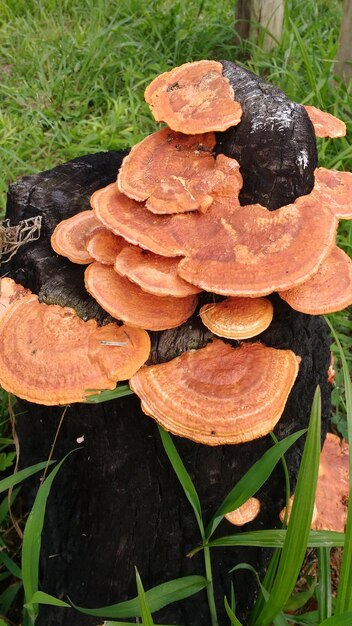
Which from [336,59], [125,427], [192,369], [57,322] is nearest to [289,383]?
[192,369]

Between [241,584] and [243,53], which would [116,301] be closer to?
[241,584]

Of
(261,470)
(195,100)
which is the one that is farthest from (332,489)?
(195,100)

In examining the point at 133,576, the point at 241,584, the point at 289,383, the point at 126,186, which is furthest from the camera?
the point at 241,584

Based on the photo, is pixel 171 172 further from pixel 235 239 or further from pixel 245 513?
pixel 245 513

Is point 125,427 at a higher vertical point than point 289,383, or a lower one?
lower

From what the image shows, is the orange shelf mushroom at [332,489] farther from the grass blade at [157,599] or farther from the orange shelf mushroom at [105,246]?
the orange shelf mushroom at [105,246]

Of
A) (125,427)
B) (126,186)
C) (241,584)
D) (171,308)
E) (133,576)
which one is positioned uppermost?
(126,186)
